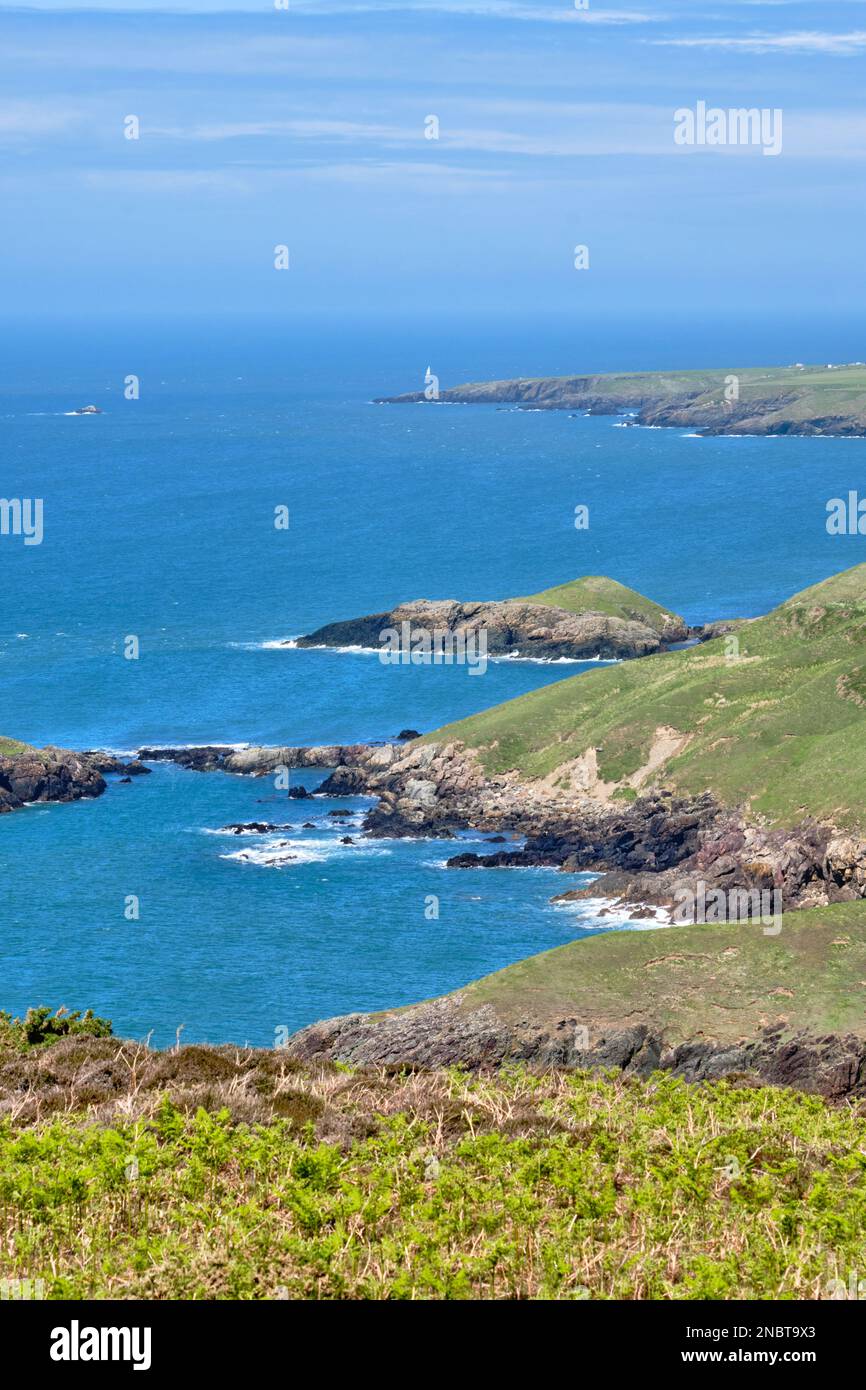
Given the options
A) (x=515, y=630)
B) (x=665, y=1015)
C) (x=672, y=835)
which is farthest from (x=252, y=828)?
(x=515, y=630)

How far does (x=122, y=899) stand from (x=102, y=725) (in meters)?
41.1

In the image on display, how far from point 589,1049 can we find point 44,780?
2442 inches

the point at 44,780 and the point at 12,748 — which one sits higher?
the point at 12,748

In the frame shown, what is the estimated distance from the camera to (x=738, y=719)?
326ft

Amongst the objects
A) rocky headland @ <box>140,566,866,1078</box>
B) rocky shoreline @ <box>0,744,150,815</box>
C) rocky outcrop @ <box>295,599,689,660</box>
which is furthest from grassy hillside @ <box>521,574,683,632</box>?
rocky shoreline @ <box>0,744,150,815</box>

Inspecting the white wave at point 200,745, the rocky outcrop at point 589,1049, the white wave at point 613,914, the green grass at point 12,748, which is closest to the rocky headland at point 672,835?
the rocky outcrop at point 589,1049

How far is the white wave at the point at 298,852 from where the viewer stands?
9419 cm

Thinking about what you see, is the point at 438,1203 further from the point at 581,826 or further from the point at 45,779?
the point at 45,779

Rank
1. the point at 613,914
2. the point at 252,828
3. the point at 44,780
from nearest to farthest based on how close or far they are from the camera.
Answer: the point at 613,914 < the point at 252,828 < the point at 44,780

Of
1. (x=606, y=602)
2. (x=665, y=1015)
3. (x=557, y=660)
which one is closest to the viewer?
(x=665, y=1015)

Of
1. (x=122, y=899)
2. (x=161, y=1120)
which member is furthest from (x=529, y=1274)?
(x=122, y=899)

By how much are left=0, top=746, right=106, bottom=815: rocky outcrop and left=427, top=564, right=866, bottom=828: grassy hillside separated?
21.2 meters
